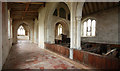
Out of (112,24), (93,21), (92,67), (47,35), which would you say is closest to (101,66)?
(92,67)

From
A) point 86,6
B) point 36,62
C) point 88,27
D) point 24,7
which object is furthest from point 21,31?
point 36,62

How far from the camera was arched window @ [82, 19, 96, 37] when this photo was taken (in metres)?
9.95

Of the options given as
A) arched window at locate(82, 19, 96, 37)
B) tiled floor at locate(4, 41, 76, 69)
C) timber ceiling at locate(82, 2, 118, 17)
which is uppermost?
timber ceiling at locate(82, 2, 118, 17)

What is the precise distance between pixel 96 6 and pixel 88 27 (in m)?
2.81

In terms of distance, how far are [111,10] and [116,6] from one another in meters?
0.52

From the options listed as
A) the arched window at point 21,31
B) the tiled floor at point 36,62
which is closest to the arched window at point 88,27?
the tiled floor at point 36,62

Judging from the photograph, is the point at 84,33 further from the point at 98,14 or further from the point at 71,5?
the point at 71,5

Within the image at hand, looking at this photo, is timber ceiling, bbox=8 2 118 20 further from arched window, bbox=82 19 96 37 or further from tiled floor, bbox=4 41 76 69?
tiled floor, bbox=4 41 76 69

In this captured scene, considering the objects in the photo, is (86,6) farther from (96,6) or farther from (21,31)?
(21,31)

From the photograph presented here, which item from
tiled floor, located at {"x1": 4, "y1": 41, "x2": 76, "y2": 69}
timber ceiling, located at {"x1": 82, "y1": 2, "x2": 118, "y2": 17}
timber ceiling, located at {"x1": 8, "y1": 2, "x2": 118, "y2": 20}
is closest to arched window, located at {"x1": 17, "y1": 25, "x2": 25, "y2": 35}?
timber ceiling, located at {"x1": 8, "y1": 2, "x2": 118, "y2": 20}

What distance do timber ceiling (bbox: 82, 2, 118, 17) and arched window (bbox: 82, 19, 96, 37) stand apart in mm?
1135

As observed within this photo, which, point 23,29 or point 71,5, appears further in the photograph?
point 23,29

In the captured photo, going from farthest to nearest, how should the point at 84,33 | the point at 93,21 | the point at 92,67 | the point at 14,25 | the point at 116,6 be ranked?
1. the point at 14,25
2. the point at 84,33
3. the point at 93,21
4. the point at 116,6
5. the point at 92,67

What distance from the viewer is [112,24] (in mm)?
7844
